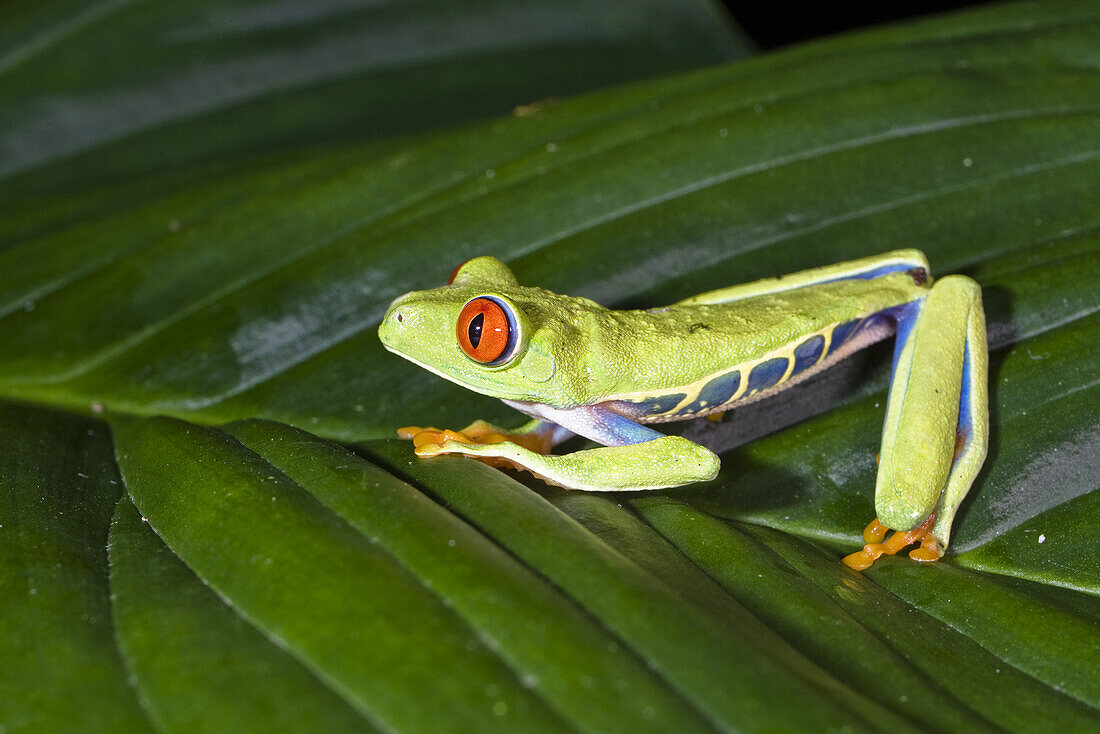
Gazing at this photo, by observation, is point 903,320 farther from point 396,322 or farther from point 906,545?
point 396,322

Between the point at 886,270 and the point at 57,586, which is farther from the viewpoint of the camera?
the point at 886,270

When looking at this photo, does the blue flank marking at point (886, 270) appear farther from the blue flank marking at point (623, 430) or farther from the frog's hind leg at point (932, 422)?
the blue flank marking at point (623, 430)

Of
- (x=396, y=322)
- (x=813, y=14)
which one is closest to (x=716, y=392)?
(x=396, y=322)

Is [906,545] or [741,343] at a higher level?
[741,343]

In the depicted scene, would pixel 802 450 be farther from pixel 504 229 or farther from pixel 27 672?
pixel 27 672

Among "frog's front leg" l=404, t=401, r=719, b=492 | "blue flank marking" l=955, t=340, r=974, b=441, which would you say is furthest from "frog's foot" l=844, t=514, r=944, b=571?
"frog's front leg" l=404, t=401, r=719, b=492

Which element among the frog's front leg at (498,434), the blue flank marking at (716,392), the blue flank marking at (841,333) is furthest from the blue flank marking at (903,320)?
the frog's front leg at (498,434)

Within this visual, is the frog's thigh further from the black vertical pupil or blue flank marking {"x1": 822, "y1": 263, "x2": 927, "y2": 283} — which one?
the black vertical pupil
